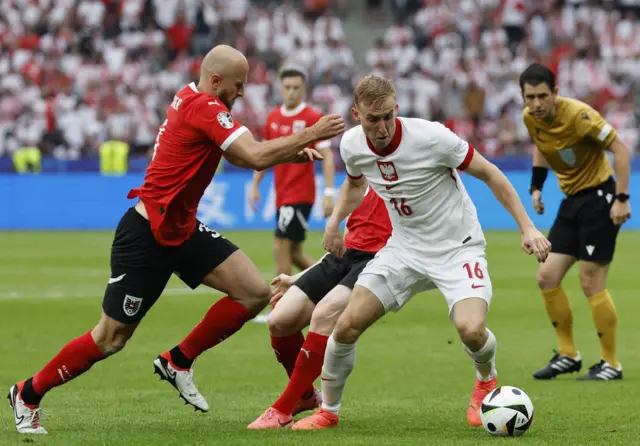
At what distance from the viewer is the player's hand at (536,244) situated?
666cm

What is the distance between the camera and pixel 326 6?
31.0m

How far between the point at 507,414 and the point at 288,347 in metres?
1.66

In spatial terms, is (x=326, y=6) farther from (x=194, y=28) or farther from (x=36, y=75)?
(x=36, y=75)

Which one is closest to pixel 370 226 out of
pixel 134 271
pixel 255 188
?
pixel 134 271

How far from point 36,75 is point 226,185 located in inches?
286

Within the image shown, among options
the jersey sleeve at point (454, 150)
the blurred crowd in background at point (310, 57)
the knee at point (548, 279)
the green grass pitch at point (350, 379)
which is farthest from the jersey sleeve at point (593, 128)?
the blurred crowd in background at point (310, 57)

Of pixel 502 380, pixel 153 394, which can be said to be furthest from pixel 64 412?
pixel 502 380

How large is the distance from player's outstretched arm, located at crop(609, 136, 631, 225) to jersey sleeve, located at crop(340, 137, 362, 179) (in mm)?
2803

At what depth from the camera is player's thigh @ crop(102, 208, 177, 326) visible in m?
7.12

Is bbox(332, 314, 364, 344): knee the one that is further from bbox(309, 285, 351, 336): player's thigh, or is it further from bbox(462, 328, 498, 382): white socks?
bbox(462, 328, 498, 382): white socks

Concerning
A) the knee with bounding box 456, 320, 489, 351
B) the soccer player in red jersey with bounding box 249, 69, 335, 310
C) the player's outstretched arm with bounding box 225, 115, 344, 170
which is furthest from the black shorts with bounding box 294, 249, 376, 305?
the soccer player in red jersey with bounding box 249, 69, 335, 310

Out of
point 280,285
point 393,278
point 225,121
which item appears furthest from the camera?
point 280,285

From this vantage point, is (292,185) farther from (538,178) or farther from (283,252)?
(538,178)

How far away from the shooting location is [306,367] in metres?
7.39
